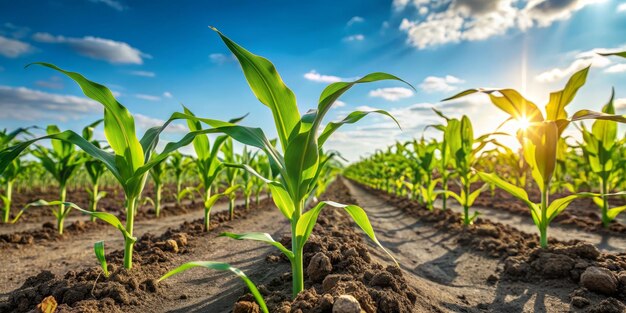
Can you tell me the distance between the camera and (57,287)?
207 centimetres

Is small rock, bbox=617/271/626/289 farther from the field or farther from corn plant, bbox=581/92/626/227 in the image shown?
corn plant, bbox=581/92/626/227

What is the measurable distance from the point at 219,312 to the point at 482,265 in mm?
2578

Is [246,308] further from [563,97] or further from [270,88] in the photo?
[563,97]

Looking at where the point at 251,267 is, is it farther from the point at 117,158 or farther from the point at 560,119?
the point at 560,119

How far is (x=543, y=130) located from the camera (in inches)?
117

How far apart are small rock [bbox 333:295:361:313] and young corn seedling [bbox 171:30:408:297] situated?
29cm

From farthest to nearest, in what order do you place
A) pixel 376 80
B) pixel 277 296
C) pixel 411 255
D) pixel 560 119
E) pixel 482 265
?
pixel 411 255 → pixel 482 265 → pixel 560 119 → pixel 277 296 → pixel 376 80

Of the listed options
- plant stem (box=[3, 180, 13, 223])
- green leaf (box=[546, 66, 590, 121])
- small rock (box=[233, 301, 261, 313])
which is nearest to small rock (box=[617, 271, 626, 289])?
green leaf (box=[546, 66, 590, 121])

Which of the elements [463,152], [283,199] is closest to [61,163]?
[283,199]

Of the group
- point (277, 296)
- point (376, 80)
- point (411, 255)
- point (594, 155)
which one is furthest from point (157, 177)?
point (594, 155)

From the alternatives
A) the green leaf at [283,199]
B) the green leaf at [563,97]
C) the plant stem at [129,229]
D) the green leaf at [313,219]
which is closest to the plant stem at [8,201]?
the plant stem at [129,229]

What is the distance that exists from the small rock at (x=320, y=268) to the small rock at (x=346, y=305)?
1.90ft

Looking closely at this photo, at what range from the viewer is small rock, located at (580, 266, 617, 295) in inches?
88.0

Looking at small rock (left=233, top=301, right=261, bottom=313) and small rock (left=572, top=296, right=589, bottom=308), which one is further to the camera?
small rock (left=572, top=296, right=589, bottom=308)
